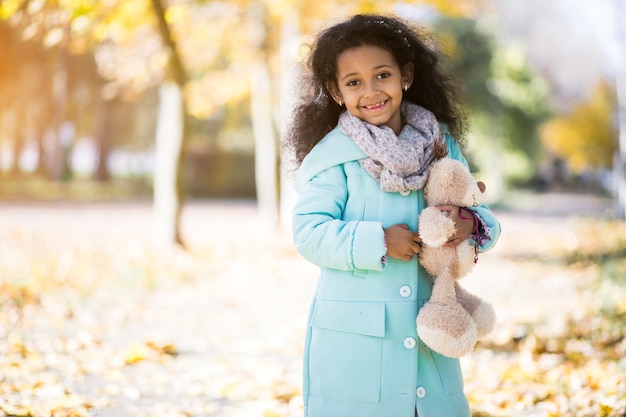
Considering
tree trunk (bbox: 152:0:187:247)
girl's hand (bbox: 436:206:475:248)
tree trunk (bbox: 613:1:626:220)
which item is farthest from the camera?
tree trunk (bbox: 613:1:626:220)

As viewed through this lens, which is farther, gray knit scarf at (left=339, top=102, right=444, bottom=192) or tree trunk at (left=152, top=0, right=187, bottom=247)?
tree trunk at (left=152, top=0, right=187, bottom=247)

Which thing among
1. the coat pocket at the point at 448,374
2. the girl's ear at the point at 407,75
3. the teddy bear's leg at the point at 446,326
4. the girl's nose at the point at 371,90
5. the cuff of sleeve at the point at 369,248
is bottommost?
the coat pocket at the point at 448,374

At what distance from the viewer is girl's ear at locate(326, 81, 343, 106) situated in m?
2.54

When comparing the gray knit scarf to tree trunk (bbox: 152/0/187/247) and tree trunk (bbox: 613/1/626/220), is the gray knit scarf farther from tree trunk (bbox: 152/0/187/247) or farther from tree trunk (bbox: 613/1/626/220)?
tree trunk (bbox: 613/1/626/220)

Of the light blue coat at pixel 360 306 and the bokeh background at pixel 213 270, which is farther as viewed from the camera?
the bokeh background at pixel 213 270

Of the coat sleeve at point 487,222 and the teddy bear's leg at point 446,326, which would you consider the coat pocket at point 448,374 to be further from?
the coat sleeve at point 487,222

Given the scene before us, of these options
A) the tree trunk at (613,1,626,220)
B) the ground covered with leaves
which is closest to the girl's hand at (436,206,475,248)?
the ground covered with leaves

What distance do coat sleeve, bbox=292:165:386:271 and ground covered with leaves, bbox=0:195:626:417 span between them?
1709mm

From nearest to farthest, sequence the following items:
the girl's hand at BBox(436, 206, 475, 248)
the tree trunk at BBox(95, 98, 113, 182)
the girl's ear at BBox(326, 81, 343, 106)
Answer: the girl's hand at BBox(436, 206, 475, 248)
the girl's ear at BBox(326, 81, 343, 106)
the tree trunk at BBox(95, 98, 113, 182)

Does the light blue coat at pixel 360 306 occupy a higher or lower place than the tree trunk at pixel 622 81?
lower

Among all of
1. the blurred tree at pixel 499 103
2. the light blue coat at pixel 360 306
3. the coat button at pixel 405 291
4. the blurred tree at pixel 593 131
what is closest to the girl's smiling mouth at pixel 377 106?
the light blue coat at pixel 360 306

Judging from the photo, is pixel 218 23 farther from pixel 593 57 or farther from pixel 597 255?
pixel 593 57

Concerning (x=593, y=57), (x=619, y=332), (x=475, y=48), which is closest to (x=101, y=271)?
(x=619, y=332)

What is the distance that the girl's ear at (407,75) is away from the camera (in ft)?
8.39
